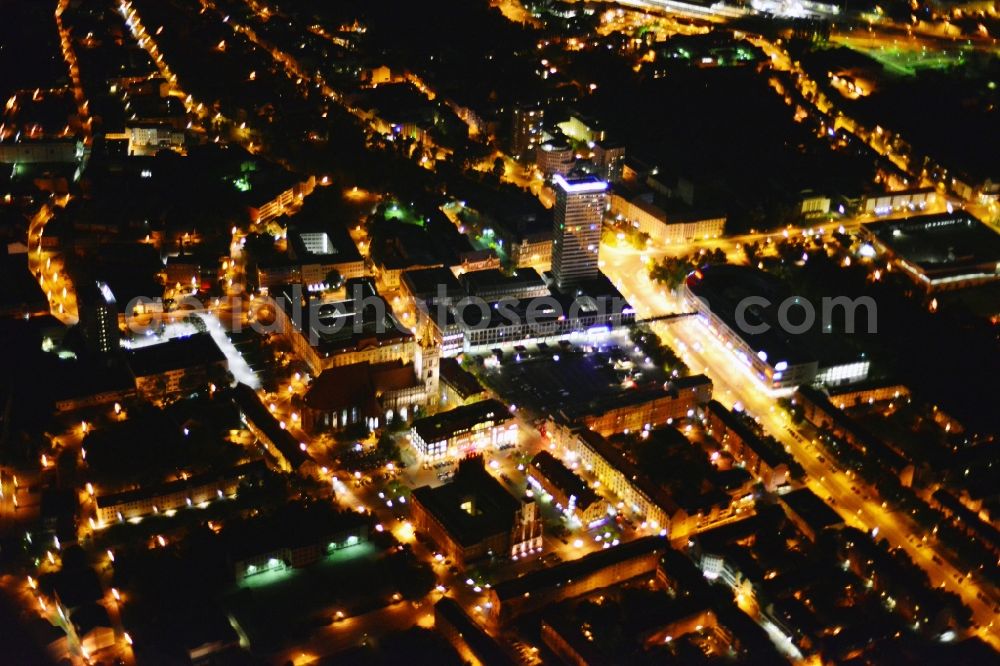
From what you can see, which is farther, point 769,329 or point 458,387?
A: point 769,329

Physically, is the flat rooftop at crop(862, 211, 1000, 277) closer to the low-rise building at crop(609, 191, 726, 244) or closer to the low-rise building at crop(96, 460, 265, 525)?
the low-rise building at crop(609, 191, 726, 244)

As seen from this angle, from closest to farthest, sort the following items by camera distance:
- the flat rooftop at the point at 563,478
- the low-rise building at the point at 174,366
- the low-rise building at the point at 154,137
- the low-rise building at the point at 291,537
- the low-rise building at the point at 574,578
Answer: the low-rise building at the point at 574,578, the low-rise building at the point at 291,537, the flat rooftop at the point at 563,478, the low-rise building at the point at 174,366, the low-rise building at the point at 154,137

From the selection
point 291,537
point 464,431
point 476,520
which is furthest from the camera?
point 464,431

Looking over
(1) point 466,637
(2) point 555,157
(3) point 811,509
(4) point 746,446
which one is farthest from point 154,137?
(3) point 811,509

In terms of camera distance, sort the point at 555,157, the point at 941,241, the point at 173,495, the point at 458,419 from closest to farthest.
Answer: the point at 173,495 < the point at 458,419 < the point at 941,241 < the point at 555,157

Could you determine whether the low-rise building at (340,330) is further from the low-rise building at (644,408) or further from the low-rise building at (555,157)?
the low-rise building at (555,157)

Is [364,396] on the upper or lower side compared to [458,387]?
upper

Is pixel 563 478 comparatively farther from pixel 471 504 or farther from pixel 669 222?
pixel 669 222

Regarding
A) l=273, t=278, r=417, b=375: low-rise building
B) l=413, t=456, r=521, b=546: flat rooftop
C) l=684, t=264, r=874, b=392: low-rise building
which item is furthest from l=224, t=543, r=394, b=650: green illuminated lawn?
l=684, t=264, r=874, b=392: low-rise building

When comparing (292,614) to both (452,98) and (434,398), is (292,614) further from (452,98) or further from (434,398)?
(452,98)

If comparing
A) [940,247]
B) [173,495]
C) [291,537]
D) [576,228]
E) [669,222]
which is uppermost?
[576,228]

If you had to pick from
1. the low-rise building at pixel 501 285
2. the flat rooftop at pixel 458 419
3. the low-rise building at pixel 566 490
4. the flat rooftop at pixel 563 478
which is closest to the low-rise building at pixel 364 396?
the flat rooftop at pixel 458 419
